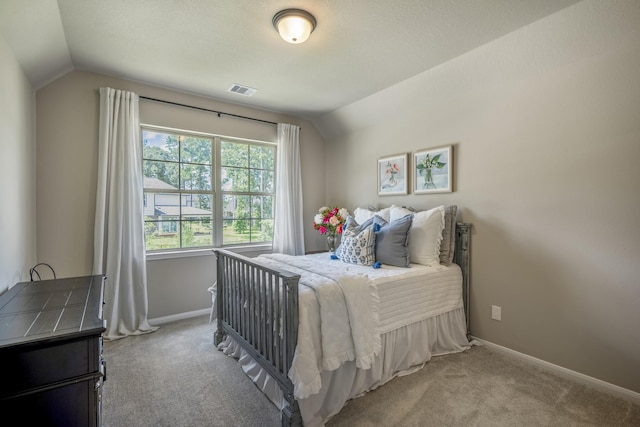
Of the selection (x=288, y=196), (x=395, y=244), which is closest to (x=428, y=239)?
(x=395, y=244)

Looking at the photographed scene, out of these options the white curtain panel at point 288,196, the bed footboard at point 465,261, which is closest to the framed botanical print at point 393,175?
the bed footboard at point 465,261

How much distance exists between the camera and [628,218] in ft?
6.29

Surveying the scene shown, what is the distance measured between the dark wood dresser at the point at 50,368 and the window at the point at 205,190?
2.11 m

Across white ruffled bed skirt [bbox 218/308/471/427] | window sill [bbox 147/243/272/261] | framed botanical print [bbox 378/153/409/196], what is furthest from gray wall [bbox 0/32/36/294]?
framed botanical print [bbox 378/153/409/196]

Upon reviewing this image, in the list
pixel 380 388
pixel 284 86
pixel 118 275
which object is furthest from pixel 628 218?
pixel 118 275

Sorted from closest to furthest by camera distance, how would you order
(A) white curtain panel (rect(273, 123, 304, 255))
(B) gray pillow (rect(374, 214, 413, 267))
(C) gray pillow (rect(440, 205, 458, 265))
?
(B) gray pillow (rect(374, 214, 413, 267)) < (C) gray pillow (rect(440, 205, 458, 265)) < (A) white curtain panel (rect(273, 123, 304, 255))

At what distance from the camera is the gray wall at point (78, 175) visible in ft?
8.64

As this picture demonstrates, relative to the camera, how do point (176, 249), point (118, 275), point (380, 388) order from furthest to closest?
point (176, 249)
point (118, 275)
point (380, 388)

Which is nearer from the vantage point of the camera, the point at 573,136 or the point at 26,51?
the point at 26,51

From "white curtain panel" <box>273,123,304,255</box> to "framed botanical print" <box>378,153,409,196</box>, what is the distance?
1132mm

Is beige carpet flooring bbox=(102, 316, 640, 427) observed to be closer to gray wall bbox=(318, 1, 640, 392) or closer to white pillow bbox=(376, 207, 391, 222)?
gray wall bbox=(318, 1, 640, 392)

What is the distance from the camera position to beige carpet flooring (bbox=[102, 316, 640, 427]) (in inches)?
68.3

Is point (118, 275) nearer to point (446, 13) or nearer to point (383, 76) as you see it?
point (383, 76)

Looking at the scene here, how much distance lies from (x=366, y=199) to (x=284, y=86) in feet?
5.38
